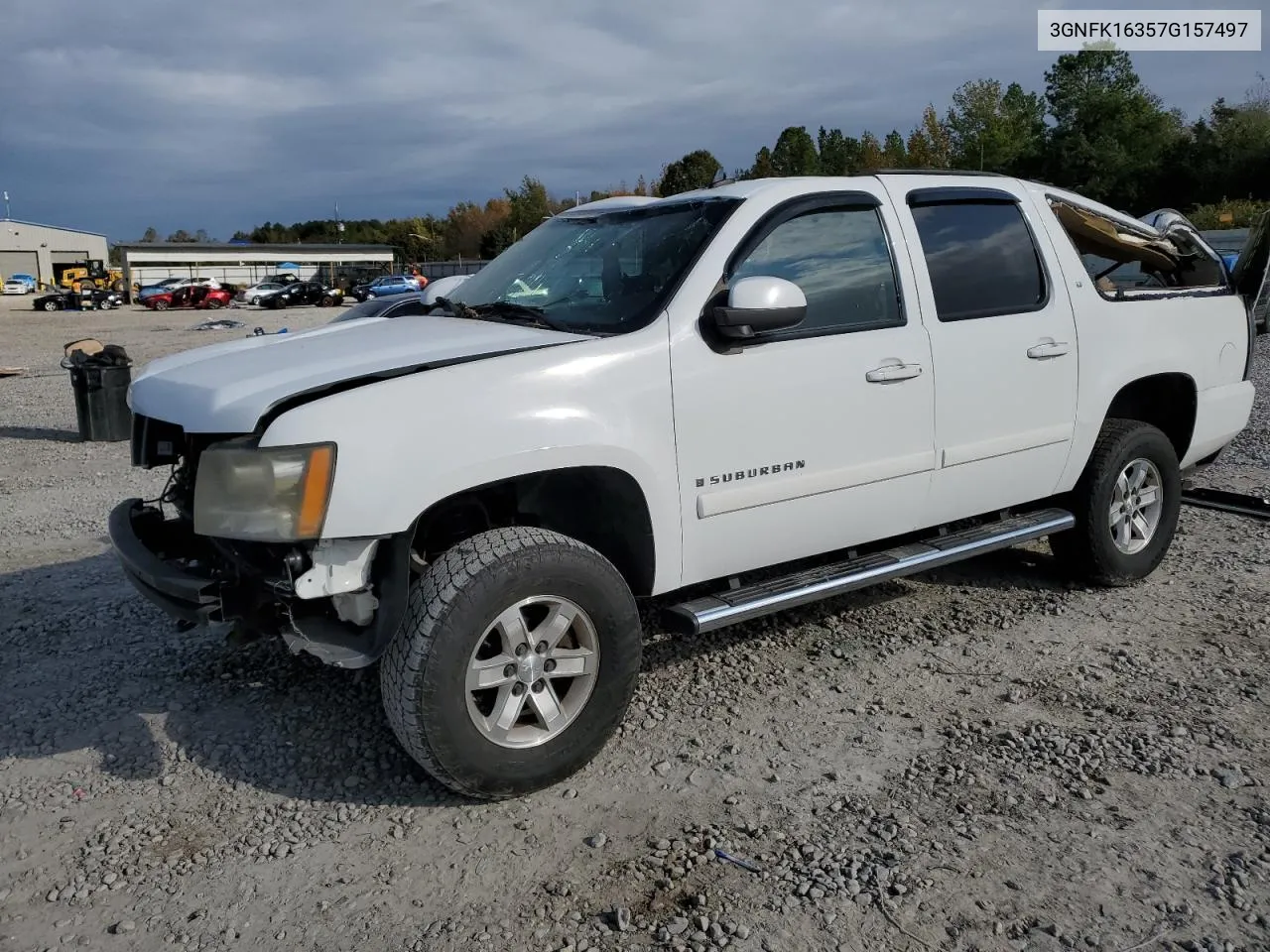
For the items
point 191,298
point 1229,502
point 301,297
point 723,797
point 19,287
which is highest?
point 19,287

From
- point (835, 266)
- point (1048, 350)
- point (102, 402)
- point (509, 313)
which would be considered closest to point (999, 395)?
point (1048, 350)

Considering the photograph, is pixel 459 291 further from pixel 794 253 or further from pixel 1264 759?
pixel 1264 759

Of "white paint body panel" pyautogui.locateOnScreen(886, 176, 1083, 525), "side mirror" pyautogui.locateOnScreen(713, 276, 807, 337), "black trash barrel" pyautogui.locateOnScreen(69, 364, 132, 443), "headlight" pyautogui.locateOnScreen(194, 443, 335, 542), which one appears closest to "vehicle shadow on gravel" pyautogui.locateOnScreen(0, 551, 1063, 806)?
"white paint body panel" pyautogui.locateOnScreen(886, 176, 1083, 525)

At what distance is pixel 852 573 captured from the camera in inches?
158

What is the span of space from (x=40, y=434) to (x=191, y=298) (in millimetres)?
42057

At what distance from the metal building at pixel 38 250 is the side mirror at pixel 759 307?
9670 cm

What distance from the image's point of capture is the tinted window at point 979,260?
431cm

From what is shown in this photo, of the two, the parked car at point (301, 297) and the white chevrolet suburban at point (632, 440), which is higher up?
the parked car at point (301, 297)

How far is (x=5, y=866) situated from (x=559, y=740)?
165cm

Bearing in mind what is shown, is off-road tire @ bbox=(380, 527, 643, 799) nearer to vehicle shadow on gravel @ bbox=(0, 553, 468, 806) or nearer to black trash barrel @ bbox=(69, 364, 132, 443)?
vehicle shadow on gravel @ bbox=(0, 553, 468, 806)

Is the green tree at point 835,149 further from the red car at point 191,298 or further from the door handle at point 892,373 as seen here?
the door handle at point 892,373

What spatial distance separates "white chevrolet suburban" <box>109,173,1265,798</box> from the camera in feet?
10.0

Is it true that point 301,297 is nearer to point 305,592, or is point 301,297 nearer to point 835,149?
point 835,149

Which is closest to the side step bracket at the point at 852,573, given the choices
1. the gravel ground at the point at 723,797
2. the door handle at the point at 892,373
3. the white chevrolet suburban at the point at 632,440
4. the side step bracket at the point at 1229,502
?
the white chevrolet suburban at the point at 632,440
